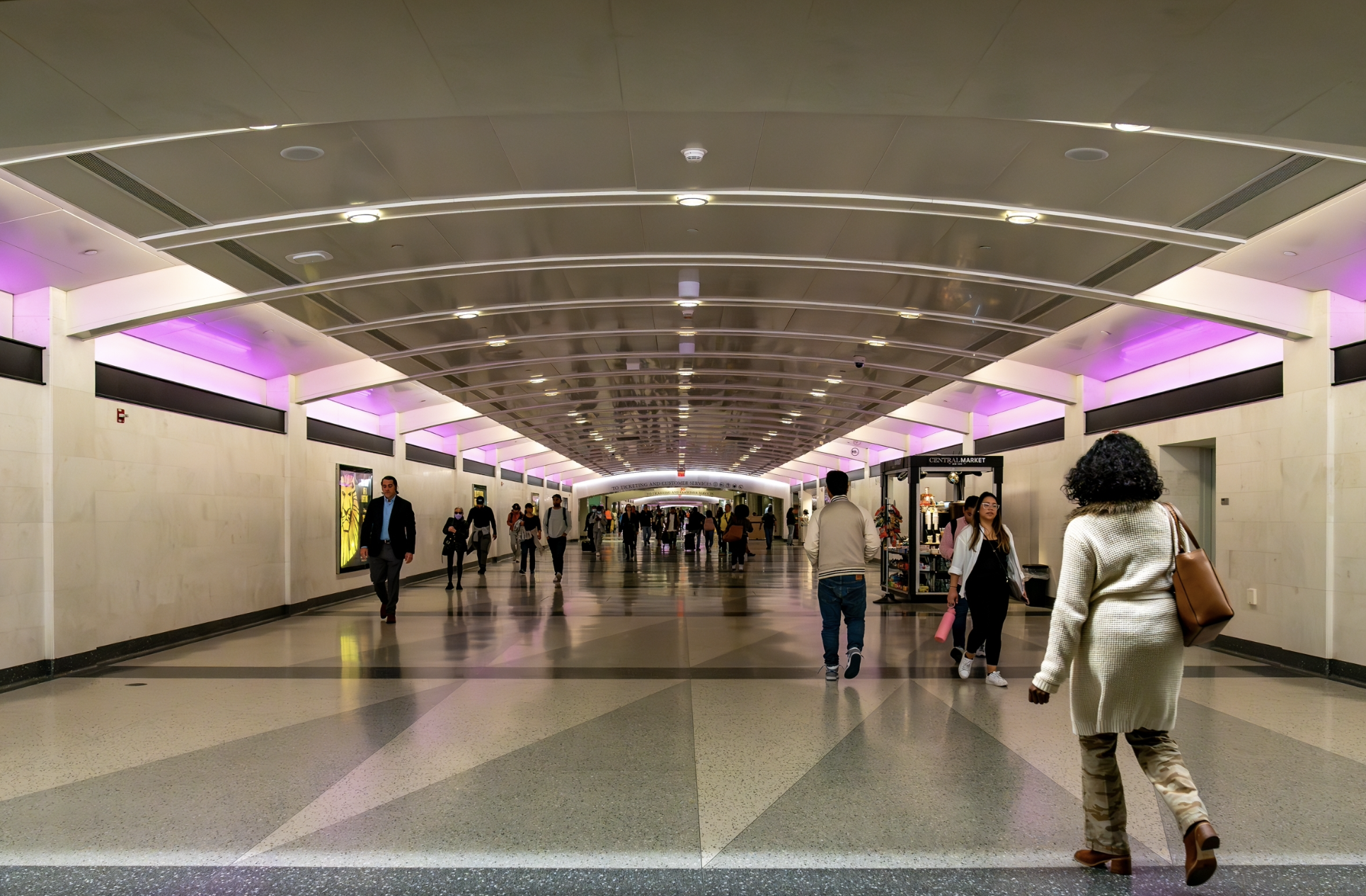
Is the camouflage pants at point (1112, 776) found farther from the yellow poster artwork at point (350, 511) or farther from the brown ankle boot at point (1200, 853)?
the yellow poster artwork at point (350, 511)

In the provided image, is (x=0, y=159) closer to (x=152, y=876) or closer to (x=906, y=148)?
(x=152, y=876)

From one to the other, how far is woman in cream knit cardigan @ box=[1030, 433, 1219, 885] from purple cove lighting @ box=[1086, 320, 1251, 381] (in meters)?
7.83

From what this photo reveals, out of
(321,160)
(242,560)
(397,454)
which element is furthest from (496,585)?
(321,160)

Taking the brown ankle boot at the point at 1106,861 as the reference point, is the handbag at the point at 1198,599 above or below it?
above

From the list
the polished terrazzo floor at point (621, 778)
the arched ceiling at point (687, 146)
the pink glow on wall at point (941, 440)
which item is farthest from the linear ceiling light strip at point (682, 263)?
the pink glow on wall at point (941, 440)

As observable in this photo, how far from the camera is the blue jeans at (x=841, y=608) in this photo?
791 centimetres

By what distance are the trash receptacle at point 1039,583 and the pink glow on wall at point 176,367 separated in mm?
12570

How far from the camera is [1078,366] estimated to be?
46.8ft

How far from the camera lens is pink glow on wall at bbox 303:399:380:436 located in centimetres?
1554

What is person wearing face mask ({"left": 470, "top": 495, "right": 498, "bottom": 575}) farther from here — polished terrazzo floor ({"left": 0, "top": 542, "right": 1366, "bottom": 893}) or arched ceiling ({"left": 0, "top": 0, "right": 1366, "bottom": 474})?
polished terrazzo floor ({"left": 0, "top": 542, "right": 1366, "bottom": 893})

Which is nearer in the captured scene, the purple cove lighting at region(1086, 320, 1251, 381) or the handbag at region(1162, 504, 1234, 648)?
the handbag at region(1162, 504, 1234, 648)

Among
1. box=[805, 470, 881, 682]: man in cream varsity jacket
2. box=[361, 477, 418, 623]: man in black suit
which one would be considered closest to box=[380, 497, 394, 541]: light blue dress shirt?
box=[361, 477, 418, 623]: man in black suit

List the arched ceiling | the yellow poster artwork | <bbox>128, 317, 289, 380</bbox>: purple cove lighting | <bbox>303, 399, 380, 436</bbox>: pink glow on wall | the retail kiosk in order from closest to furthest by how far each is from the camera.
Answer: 1. the arched ceiling
2. <bbox>128, 317, 289, 380</bbox>: purple cove lighting
3. <bbox>303, 399, 380, 436</bbox>: pink glow on wall
4. the retail kiosk
5. the yellow poster artwork

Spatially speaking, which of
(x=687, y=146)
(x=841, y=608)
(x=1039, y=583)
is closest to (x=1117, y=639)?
(x=687, y=146)
